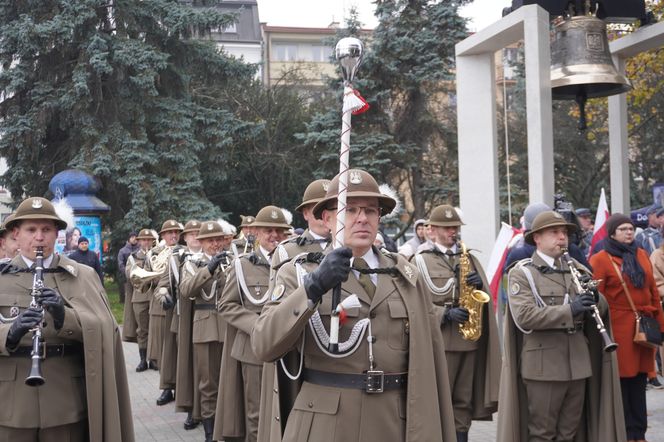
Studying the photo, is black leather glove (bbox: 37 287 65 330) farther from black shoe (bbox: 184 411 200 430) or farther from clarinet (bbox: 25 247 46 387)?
black shoe (bbox: 184 411 200 430)

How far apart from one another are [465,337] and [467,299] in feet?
1.28

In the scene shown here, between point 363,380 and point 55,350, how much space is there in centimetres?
249

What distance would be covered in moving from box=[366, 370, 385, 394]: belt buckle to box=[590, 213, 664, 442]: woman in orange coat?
180 inches

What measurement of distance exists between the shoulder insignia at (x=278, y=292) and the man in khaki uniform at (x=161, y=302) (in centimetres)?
680

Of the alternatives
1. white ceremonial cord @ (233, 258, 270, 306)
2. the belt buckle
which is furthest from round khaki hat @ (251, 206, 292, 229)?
the belt buckle

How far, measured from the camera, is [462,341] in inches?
325

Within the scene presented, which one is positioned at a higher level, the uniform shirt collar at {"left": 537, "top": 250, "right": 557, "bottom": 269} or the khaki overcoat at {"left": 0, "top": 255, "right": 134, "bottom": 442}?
the uniform shirt collar at {"left": 537, "top": 250, "right": 557, "bottom": 269}

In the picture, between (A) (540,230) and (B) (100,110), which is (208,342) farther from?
(B) (100,110)

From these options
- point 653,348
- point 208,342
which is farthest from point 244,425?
point 653,348

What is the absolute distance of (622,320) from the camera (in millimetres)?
7941

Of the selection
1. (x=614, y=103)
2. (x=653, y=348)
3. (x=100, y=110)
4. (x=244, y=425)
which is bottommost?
(x=244, y=425)

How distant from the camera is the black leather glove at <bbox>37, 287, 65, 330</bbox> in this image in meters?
5.13

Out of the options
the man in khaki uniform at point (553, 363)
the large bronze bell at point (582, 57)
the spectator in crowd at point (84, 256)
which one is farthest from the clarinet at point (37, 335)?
the spectator in crowd at point (84, 256)

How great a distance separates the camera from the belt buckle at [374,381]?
4.02 meters
